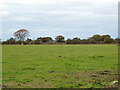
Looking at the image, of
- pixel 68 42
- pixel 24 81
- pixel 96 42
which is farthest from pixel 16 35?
→ pixel 24 81

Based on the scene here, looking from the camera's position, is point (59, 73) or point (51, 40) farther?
point (51, 40)

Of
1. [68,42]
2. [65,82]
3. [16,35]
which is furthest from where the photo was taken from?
[16,35]

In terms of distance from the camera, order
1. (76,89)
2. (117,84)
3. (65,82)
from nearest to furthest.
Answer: (76,89) < (117,84) < (65,82)

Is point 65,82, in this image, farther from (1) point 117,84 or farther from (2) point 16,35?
(2) point 16,35

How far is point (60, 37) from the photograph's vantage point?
93625 mm

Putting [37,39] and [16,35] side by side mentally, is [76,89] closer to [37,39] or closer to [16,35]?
[37,39]

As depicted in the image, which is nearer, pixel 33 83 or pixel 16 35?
pixel 33 83

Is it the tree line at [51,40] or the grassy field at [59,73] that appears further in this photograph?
the tree line at [51,40]

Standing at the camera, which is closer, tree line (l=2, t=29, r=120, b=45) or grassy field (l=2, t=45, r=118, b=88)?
grassy field (l=2, t=45, r=118, b=88)

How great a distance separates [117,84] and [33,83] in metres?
3.28

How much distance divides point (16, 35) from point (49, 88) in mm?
87910

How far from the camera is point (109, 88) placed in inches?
297

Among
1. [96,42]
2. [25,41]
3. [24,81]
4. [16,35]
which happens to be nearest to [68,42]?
[96,42]

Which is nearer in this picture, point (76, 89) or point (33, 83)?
point (76, 89)
